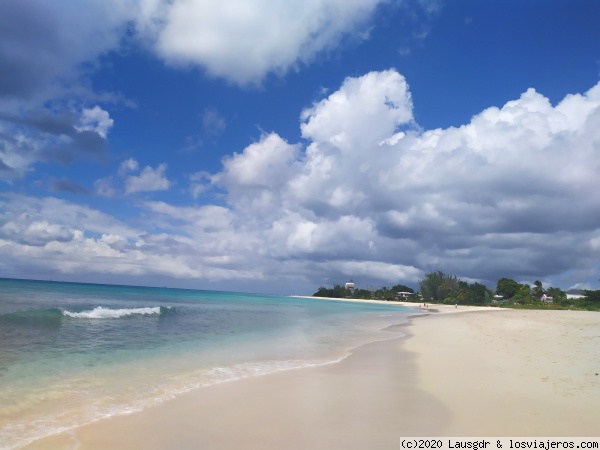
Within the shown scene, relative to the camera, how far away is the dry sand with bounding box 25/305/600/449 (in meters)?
5.84

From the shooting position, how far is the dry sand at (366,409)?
5.84 meters

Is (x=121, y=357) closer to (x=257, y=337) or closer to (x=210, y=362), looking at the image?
(x=210, y=362)

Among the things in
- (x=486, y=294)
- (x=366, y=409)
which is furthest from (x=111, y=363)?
(x=486, y=294)

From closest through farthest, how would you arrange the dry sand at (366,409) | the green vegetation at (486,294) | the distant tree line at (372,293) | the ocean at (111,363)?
the dry sand at (366,409), the ocean at (111,363), the green vegetation at (486,294), the distant tree line at (372,293)

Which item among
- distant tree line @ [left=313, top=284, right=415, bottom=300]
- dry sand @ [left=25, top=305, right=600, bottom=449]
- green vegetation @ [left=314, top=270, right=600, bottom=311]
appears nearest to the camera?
dry sand @ [left=25, top=305, right=600, bottom=449]

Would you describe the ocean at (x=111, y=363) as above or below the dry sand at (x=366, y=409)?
below

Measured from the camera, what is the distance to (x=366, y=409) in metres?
7.32

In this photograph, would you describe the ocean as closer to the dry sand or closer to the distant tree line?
the dry sand

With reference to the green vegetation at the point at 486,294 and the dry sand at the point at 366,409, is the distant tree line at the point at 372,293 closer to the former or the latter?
the green vegetation at the point at 486,294

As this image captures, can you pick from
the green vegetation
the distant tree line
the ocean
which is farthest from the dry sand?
the distant tree line

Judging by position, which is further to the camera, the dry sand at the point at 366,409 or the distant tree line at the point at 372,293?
Result: the distant tree line at the point at 372,293

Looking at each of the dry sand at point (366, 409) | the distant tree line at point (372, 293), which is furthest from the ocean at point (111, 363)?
the distant tree line at point (372, 293)

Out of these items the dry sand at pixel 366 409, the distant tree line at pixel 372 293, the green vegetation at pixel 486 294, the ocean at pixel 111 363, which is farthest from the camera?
the distant tree line at pixel 372 293

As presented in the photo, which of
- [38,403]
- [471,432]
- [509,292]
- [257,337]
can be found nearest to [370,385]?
[471,432]
